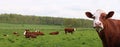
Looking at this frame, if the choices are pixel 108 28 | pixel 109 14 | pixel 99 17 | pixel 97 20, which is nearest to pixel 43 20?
pixel 108 28

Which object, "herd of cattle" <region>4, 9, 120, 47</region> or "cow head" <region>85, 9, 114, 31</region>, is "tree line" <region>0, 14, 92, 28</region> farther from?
"cow head" <region>85, 9, 114, 31</region>

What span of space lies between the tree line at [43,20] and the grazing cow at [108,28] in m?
73.2

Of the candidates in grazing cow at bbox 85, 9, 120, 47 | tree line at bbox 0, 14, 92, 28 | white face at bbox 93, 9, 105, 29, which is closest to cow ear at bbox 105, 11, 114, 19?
grazing cow at bbox 85, 9, 120, 47

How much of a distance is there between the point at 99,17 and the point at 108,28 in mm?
616

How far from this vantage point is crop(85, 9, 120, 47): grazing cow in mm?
10469

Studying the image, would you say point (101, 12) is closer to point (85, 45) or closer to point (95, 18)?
point (95, 18)

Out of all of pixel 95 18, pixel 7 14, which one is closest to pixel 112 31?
pixel 95 18

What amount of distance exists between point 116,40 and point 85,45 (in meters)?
11.8

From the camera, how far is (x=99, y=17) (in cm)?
1039

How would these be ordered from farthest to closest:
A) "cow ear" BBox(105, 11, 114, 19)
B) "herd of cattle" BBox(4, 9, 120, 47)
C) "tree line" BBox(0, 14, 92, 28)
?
"tree line" BBox(0, 14, 92, 28) → "cow ear" BBox(105, 11, 114, 19) → "herd of cattle" BBox(4, 9, 120, 47)

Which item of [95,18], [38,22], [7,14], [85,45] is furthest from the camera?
[7,14]

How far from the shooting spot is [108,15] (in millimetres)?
10648

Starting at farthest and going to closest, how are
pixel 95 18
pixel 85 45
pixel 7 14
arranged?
pixel 7 14
pixel 85 45
pixel 95 18

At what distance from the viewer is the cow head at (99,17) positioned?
10.0m
